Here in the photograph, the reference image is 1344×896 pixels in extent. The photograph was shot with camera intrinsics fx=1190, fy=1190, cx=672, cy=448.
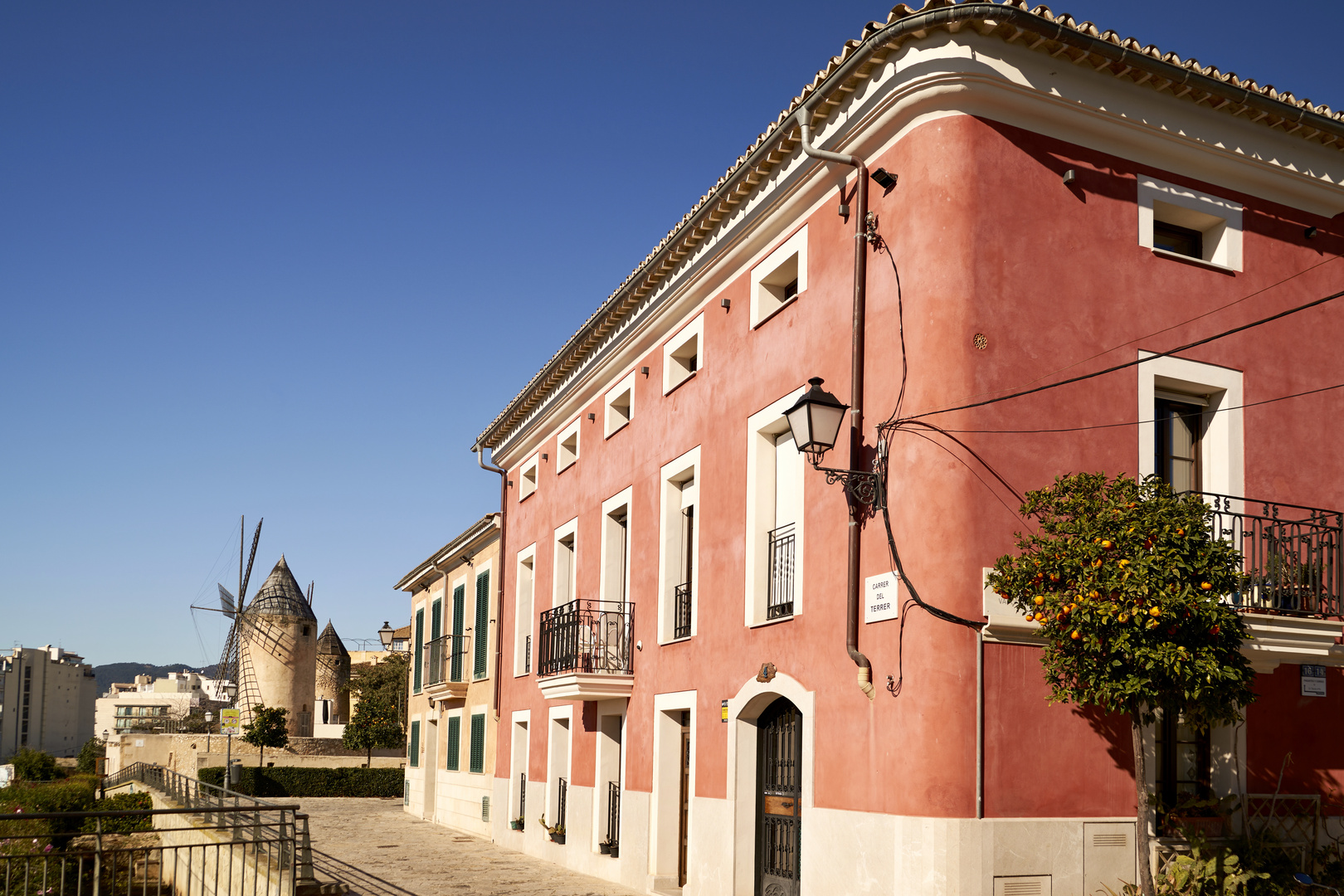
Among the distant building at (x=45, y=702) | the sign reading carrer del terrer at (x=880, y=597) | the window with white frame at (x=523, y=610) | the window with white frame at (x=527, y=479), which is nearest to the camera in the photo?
the sign reading carrer del terrer at (x=880, y=597)

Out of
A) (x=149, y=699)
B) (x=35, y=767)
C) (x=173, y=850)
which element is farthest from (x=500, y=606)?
(x=149, y=699)

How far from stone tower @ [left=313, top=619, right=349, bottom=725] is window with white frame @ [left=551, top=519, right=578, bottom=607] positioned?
60181mm

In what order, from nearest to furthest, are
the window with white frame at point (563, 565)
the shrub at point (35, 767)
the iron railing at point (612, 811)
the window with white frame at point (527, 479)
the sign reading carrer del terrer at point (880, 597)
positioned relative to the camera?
the sign reading carrer del terrer at point (880, 597), the iron railing at point (612, 811), the window with white frame at point (563, 565), the window with white frame at point (527, 479), the shrub at point (35, 767)

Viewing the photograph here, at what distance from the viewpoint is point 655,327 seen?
48.5ft

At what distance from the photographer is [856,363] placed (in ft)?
32.6

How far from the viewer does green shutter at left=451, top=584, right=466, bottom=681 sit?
2552 cm

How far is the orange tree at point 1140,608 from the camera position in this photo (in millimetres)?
7199

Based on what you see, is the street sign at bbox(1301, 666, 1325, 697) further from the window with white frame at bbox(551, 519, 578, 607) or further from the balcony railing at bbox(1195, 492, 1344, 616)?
the window with white frame at bbox(551, 519, 578, 607)

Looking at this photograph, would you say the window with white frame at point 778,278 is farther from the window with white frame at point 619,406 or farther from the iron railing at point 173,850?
the iron railing at point 173,850

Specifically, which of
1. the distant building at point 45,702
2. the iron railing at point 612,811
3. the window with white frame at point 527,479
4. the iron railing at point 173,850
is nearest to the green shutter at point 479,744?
the iron railing at point 173,850

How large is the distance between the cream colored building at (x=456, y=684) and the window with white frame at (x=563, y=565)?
13.8 feet

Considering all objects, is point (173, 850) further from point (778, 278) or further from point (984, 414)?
point (984, 414)

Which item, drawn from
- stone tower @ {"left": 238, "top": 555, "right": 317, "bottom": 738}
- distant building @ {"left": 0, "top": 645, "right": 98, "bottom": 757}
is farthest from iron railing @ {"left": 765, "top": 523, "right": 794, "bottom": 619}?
distant building @ {"left": 0, "top": 645, "right": 98, "bottom": 757}

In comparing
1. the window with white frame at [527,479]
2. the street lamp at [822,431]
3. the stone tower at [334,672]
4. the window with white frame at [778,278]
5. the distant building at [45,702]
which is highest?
the window with white frame at [778,278]
